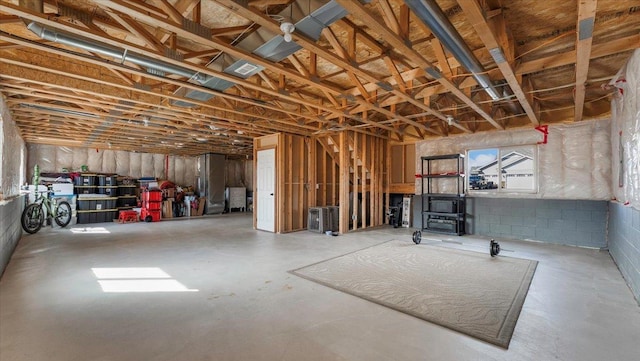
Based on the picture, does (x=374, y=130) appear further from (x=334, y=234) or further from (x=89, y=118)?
(x=89, y=118)

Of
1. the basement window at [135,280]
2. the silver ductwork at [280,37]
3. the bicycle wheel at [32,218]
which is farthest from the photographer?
the bicycle wheel at [32,218]

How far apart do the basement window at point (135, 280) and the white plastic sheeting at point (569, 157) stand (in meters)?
7.12

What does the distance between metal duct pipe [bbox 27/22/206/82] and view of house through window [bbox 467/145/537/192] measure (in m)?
6.74

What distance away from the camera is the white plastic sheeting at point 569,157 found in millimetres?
5609

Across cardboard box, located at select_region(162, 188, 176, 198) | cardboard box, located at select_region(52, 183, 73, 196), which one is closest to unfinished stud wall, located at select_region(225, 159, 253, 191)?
→ cardboard box, located at select_region(162, 188, 176, 198)

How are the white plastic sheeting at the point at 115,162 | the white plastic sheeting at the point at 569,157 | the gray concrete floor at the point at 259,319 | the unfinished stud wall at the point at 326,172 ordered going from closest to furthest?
the gray concrete floor at the point at 259,319, the white plastic sheeting at the point at 569,157, the unfinished stud wall at the point at 326,172, the white plastic sheeting at the point at 115,162

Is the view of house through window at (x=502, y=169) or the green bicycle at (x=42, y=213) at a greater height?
the view of house through window at (x=502, y=169)

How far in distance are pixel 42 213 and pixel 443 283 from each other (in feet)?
31.1

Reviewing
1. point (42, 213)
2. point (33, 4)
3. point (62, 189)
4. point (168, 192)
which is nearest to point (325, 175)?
point (168, 192)

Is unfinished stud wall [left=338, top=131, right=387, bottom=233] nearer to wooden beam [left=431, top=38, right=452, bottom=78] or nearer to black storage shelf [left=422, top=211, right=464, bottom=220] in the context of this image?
black storage shelf [left=422, top=211, right=464, bottom=220]

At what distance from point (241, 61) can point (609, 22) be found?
12.9 feet

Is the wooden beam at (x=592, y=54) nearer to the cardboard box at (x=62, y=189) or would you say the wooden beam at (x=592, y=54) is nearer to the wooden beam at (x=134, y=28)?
the wooden beam at (x=134, y=28)

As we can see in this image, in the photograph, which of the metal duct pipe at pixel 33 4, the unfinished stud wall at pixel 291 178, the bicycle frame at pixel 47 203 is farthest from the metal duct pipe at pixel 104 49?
the bicycle frame at pixel 47 203

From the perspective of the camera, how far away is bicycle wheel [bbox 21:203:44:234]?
6738 millimetres
